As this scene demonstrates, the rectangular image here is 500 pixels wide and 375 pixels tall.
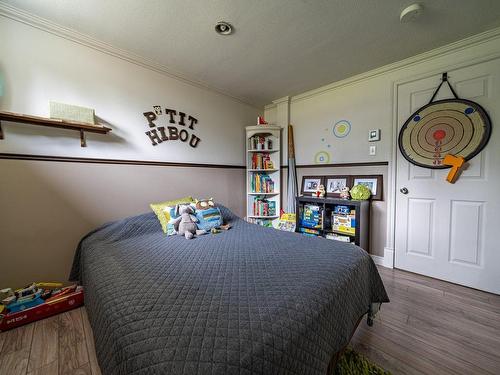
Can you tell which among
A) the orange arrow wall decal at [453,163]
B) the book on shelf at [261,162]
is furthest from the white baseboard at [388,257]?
the book on shelf at [261,162]

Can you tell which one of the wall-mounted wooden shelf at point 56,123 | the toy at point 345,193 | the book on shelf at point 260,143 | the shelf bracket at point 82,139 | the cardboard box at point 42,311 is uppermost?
the book on shelf at point 260,143

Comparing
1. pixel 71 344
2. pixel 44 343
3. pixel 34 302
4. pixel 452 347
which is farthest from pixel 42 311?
pixel 452 347

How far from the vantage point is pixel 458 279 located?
75.2 inches

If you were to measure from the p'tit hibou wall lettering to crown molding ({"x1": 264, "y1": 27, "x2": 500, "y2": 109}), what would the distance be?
1.70 metres

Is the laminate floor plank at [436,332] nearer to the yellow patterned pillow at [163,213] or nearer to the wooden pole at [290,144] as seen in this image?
the yellow patterned pillow at [163,213]

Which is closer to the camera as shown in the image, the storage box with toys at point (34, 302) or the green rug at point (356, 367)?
the green rug at point (356, 367)

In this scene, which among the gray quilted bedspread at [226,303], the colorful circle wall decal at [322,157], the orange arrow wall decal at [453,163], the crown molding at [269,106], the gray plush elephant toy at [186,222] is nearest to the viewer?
the gray quilted bedspread at [226,303]

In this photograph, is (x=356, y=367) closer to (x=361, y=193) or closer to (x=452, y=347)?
(x=452, y=347)

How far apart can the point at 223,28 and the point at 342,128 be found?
1.79 m

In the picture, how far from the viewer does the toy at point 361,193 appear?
231cm

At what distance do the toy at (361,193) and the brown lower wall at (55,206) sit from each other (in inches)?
89.2

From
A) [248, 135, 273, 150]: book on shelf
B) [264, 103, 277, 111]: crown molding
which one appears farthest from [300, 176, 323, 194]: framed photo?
[264, 103, 277, 111]: crown molding

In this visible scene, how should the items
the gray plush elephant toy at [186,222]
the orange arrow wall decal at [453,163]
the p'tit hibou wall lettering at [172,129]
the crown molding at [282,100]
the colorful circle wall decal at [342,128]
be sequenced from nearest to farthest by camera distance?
the gray plush elephant toy at [186,222], the orange arrow wall decal at [453,163], the p'tit hibou wall lettering at [172,129], the colorful circle wall decal at [342,128], the crown molding at [282,100]

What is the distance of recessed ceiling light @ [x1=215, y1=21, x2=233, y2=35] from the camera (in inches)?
62.6
